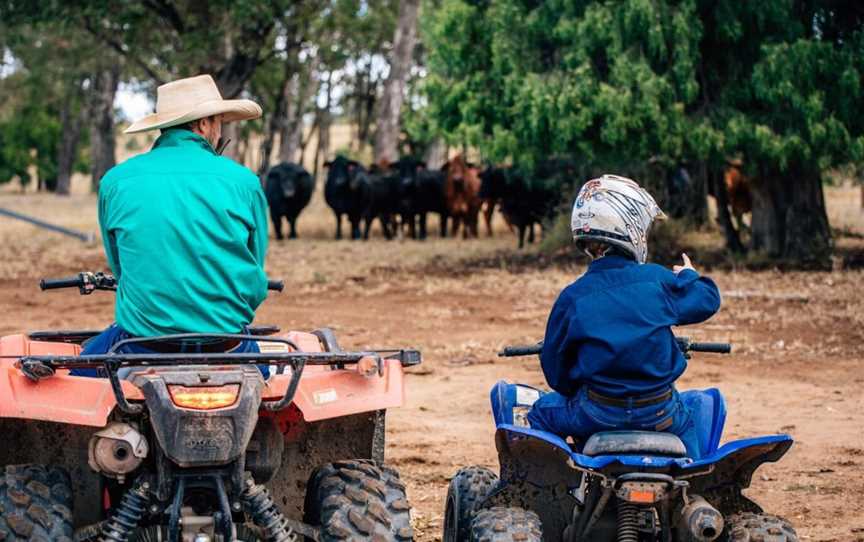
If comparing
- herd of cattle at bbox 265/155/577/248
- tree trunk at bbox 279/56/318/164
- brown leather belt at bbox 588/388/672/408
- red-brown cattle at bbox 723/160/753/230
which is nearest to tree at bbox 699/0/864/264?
red-brown cattle at bbox 723/160/753/230

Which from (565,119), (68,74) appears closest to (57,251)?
(565,119)

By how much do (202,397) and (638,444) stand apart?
4.83 feet

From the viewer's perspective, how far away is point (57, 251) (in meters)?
24.0

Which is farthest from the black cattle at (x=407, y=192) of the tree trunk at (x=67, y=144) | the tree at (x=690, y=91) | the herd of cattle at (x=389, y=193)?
the tree trunk at (x=67, y=144)

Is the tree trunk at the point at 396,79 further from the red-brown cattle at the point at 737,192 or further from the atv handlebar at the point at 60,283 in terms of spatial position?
the atv handlebar at the point at 60,283

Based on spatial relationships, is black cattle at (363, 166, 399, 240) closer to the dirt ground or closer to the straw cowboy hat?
the dirt ground

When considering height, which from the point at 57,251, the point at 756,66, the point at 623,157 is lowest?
the point at 57,251

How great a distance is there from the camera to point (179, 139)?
5.26 meters

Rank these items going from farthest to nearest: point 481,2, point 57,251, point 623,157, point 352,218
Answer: point 352,218
point 57,251
point 481,2
point 623,157

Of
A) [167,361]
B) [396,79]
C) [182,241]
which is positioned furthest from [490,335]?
[396,79]

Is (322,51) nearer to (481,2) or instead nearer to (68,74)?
(68,74)

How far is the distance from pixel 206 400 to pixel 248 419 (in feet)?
0.47

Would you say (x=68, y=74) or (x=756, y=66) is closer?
(x=756, y=66)

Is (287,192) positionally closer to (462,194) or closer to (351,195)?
(351,195)
